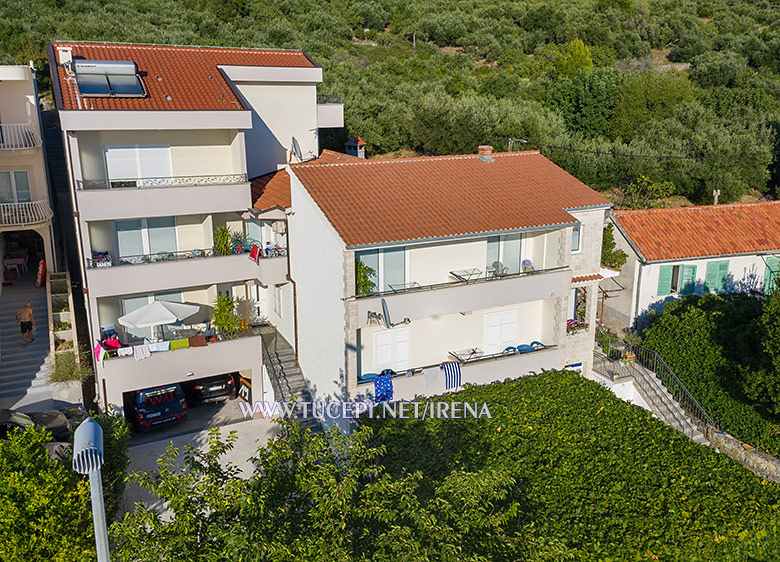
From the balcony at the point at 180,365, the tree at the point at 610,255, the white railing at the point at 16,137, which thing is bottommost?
the balcony at the point at 180,365

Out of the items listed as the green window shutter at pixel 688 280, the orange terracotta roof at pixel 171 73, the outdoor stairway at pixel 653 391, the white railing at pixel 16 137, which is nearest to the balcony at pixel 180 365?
the orange terracotta roof at pixel 171 73

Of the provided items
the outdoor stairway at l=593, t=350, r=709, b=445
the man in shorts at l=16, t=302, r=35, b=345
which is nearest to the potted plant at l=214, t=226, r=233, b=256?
the man in shorts at l=16, t=302, r=35, b=345

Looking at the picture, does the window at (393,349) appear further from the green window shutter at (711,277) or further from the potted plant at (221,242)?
the green window shutter at (711,277)

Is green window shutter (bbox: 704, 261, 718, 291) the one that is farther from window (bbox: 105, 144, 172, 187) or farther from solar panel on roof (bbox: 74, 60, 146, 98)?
solar panel on roof (bbox: 74, 60, 146, 98)

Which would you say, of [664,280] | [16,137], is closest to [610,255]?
[664,280]

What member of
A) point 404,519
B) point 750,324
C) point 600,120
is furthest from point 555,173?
point 600,120

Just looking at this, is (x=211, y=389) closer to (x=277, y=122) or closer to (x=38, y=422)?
(x=38, y=422)
